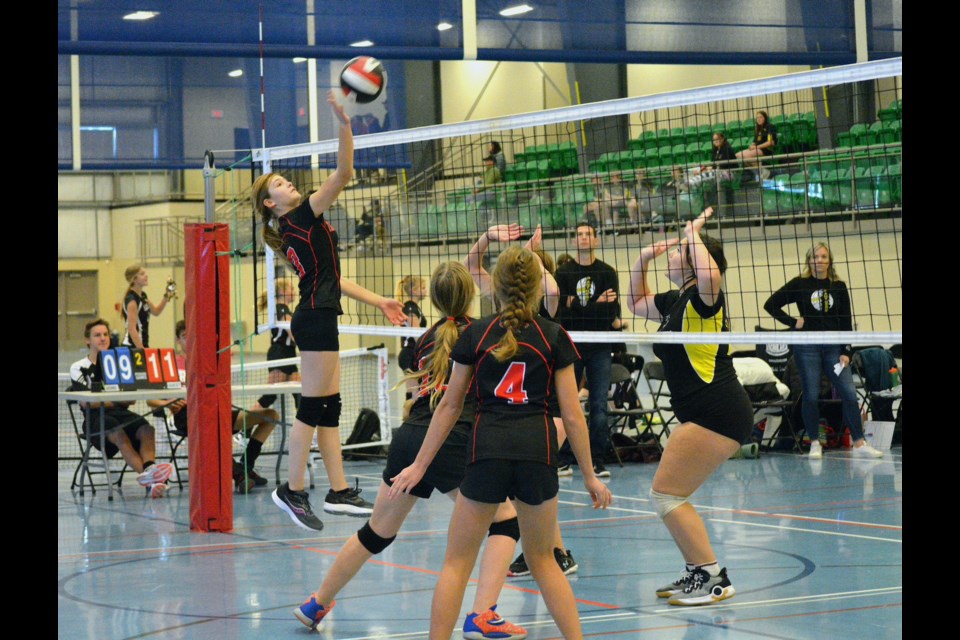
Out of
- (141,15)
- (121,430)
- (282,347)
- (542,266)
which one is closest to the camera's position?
(542,266)

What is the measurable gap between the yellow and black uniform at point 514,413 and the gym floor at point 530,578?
3.38ft

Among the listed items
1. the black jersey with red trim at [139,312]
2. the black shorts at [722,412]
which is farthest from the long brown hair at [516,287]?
the black jersey with red trim at [139,312]

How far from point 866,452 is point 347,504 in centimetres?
635

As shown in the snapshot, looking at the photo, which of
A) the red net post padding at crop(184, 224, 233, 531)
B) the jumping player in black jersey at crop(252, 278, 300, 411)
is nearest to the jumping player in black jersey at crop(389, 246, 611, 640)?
the red net post padding at crop(184, 224, 233, 531)

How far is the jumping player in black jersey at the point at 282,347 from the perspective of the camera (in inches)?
421

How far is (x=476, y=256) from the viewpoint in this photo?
6359 millimetres

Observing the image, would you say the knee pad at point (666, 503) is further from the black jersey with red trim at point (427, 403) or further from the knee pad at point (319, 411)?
the knee pad at point (319, 411)

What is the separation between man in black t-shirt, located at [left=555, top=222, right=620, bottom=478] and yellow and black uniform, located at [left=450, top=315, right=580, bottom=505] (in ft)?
16.4

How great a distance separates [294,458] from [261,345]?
25817 mm

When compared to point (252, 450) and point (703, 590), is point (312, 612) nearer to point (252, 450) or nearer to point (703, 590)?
point (703, 590)

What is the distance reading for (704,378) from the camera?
560 centimetres

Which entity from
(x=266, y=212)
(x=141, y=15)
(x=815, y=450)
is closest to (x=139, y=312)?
(x=141, y=15)

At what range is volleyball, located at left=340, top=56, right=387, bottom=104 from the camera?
19.6 ft
